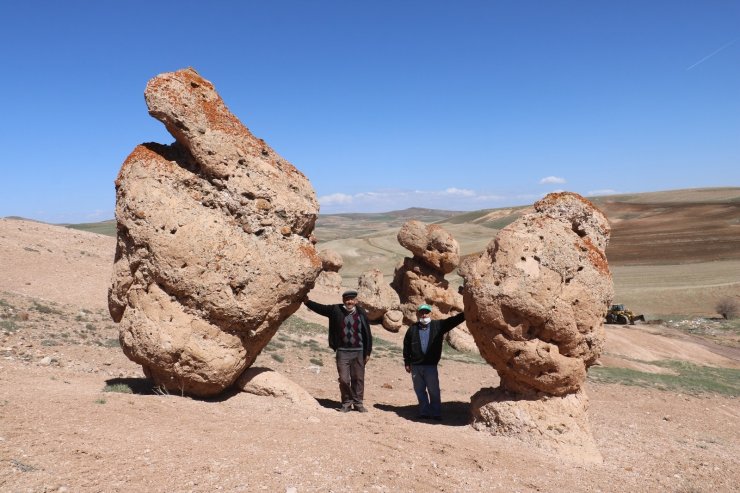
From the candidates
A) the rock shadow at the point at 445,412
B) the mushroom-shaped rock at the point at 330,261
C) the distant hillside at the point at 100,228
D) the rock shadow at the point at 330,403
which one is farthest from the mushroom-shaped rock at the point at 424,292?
the distant hillside at the point at 100,228

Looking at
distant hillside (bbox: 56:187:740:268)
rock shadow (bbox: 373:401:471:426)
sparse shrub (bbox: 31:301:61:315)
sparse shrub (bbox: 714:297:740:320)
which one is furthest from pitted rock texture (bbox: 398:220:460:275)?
distant hillside (bbox: 56:187:740:268)

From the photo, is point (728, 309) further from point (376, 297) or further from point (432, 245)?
point (376, 297)

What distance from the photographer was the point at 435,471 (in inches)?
265

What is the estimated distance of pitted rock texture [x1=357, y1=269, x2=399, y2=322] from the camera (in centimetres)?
2306

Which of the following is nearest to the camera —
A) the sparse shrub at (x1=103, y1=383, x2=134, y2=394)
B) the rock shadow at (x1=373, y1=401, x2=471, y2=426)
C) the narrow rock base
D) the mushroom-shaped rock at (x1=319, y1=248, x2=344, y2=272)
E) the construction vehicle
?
the narrow rock base

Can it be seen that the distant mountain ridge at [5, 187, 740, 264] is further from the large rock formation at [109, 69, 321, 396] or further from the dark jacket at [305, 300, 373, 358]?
the large rock formation at [109, 69, 321, 396]

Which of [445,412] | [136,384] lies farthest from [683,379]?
[136,384]

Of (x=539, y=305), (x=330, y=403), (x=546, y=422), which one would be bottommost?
(x=330, y=403)

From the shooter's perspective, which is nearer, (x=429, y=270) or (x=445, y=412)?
(x=445, y=412)

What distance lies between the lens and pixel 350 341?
9602mm

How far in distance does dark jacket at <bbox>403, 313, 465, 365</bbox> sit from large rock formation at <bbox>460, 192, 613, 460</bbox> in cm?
71

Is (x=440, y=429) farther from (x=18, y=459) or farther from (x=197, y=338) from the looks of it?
(x=18, y=459)

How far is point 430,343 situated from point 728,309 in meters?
38.3

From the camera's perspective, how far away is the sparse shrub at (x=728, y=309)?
3841 cm
